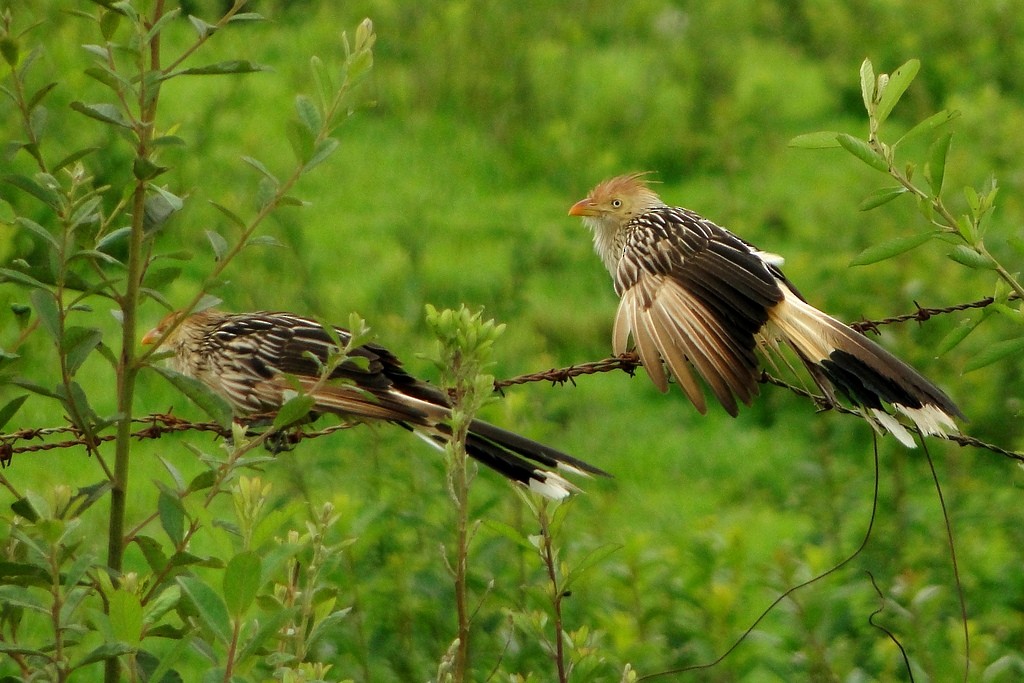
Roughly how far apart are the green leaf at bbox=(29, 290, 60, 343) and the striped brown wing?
1.91 m

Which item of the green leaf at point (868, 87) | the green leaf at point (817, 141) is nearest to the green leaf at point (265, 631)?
the green leaf at point (817, 141)

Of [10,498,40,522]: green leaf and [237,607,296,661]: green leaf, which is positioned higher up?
[10,498,40,522]: green leaf

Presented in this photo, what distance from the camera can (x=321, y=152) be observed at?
2.22 m

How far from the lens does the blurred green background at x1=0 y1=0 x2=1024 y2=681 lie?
4.51m

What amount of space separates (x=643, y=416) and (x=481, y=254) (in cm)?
174

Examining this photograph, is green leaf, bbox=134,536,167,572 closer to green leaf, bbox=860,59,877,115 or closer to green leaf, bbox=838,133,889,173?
green leaf, bbox=838,133,889,173

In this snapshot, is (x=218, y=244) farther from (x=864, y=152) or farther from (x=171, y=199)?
(x=864, y=152)

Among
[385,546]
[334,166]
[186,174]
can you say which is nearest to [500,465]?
[385,546]

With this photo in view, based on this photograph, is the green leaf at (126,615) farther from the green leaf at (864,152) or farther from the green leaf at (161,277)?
the green leaf at (864,152)

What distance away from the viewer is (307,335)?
14.8ft

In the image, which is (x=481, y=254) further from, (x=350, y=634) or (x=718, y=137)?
(x=350, y=634)

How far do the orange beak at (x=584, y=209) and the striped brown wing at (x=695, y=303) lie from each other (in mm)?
480

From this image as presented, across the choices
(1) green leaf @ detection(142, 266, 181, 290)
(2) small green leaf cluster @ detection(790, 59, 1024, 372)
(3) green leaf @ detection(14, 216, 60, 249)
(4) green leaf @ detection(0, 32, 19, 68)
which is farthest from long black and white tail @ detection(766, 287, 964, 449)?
(4) green leaf @ detection(0, 32, 19, 68)

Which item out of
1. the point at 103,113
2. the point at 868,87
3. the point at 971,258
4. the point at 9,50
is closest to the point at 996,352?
the point at 971,258
